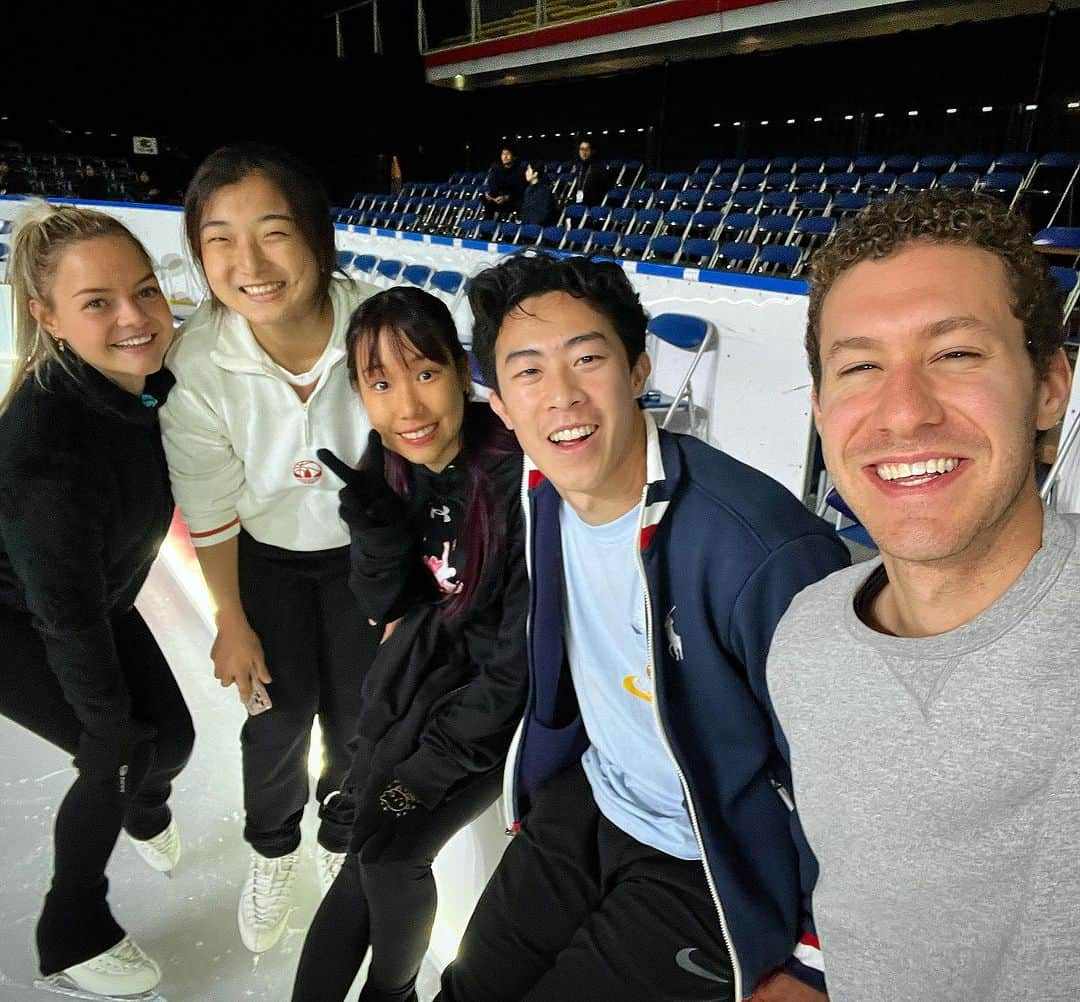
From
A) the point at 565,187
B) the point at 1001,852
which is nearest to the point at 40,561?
the point at 1001,852

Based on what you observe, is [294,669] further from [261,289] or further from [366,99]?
[366,99]

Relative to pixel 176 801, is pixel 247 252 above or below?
above

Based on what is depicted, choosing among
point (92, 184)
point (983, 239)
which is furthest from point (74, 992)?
point (92, 184)

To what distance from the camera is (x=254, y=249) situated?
1.43 m

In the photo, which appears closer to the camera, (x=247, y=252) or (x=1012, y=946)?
(x=1012, y=946)

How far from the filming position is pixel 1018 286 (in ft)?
2.54

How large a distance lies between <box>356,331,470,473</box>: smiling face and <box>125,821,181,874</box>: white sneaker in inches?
47.4

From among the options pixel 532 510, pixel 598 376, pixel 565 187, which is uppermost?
pixel 565 187

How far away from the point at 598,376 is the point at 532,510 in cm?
27

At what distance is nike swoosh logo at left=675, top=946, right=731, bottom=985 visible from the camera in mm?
1046

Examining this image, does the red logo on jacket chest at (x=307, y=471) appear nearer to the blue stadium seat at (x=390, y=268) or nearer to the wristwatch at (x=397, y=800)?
the wristwatch at (x=397, y=800)

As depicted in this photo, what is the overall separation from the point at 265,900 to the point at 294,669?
518mm

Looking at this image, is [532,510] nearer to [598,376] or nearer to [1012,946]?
[598,376]

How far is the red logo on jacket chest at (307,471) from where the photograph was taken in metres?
1.59
